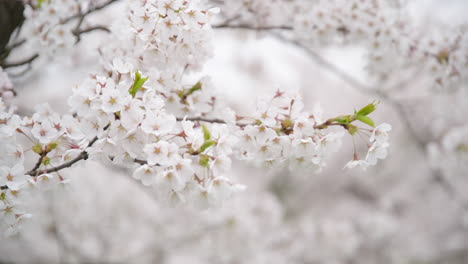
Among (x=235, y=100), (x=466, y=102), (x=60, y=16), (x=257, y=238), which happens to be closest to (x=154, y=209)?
(x=257, y=238)

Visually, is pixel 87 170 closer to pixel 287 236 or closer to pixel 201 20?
pixel 287 236

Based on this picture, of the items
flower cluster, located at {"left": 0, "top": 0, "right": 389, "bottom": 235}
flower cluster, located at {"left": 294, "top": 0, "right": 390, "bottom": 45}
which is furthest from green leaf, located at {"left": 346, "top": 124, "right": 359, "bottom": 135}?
flower cluster, located at {"left": 294, "top": 0, "right": 390, "bottom": 45}

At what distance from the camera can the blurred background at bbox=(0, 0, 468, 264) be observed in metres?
4.42

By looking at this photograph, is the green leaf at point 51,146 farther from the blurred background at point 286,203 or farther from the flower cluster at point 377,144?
the flower cluster at point 377,144

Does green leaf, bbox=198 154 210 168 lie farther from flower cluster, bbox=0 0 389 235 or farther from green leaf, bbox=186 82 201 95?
green leaf, bbox=186 82 201 95

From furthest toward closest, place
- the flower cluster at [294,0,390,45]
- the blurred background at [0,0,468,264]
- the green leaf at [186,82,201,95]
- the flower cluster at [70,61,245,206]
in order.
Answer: the blurred background at [0,0,468,264] → the flower cluster at [294,0,390,45] → the green leaf at [186,82,201,95] → the flower cluster at [70,61,245,206]

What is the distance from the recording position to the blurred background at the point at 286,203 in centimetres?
442

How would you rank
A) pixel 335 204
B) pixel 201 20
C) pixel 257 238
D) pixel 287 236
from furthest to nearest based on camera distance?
pixel 335 204, pixel 287 236, pixel 257 238, pixel 201 20

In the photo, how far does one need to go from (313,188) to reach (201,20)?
24.7 ft

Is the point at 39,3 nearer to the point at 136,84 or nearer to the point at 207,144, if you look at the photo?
the point at 136,84

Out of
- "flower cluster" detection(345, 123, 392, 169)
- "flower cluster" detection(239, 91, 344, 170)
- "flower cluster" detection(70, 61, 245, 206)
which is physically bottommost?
"flower cluster" detection(70, 61, 245, 206)

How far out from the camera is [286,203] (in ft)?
27.4

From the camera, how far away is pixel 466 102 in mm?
5215

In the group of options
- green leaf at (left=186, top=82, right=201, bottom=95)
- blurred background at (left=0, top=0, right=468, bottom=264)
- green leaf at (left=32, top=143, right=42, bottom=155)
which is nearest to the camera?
green leaf at (left=32, top=143, right=42, bottom=155)
